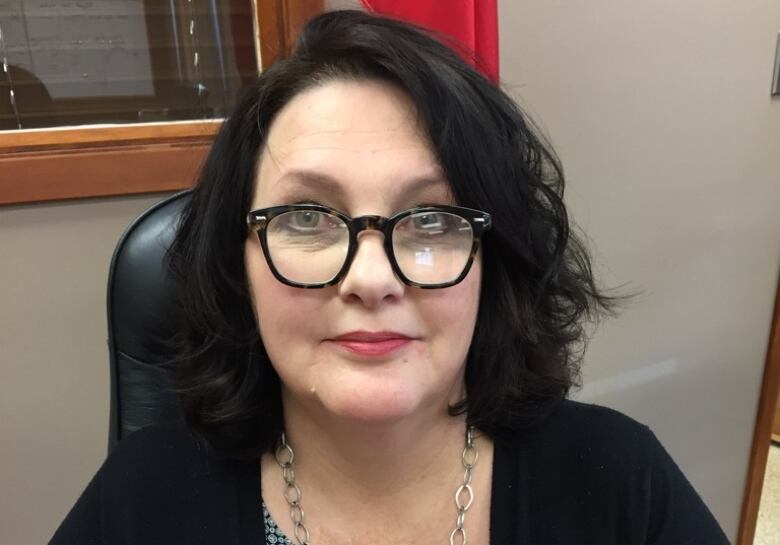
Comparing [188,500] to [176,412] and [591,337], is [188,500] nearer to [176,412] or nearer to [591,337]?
[176,412]

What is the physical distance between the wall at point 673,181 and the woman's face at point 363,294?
713mm

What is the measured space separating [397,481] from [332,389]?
0.72 feet

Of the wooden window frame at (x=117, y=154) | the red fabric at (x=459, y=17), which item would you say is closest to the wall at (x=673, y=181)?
the red fabric at (x=459, y=17)

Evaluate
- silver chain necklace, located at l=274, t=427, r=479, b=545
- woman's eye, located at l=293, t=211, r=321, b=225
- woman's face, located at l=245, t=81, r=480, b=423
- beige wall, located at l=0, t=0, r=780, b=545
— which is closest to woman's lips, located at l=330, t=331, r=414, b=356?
woman's face, located at l=245, t=81, r=480, b=423

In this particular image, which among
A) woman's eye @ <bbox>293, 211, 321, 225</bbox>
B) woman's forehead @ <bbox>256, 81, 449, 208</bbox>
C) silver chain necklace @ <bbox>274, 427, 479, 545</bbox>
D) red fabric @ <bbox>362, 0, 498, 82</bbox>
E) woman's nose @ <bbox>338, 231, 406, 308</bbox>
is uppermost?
red fabric @ <bbox>362, 0, 498, 82</bbox>

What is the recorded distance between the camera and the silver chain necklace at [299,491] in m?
0.85

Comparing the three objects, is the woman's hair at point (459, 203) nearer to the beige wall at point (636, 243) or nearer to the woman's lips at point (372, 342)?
the woman's lips at point (372, 342)

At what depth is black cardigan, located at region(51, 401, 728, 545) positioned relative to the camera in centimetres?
82

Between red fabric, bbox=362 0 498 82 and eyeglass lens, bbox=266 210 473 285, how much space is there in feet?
1.52

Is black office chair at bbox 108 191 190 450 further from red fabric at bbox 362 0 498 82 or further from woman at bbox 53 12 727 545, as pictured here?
red fabric at bbox 362 0 498 82

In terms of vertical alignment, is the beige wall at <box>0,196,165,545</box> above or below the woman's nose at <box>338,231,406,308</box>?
below

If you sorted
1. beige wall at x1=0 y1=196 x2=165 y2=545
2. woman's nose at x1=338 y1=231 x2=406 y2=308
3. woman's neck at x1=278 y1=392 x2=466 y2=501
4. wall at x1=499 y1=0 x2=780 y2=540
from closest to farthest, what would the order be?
1. woman's nose at x1=338 y1=231 x2=406 y2=308
2. woman's neck at x1=278 y1=392 x2=466 y2=501
3. beige wall at x1=0 y1=196 x2=165 y2=545
4. wall at x1=499 y1=0 x2=780 y2=540

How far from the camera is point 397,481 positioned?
851 millimetres

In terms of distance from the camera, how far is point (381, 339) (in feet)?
2.29
